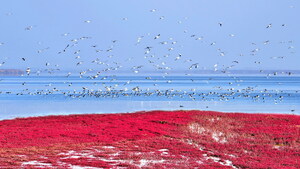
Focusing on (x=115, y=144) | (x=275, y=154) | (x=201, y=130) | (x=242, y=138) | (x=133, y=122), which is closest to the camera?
(x=275, y=154)

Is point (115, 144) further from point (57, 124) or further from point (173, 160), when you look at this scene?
point (57, 124)

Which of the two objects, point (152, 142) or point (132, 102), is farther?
point (132, 102)

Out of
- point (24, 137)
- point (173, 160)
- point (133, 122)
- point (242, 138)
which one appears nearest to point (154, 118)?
point (133, 122)

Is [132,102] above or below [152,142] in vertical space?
below

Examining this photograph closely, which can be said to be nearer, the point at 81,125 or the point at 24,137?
the point at 24,137

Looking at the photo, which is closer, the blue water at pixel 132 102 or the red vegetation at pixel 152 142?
the red vegetation at pixel 152 142

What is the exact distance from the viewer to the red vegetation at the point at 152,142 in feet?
79.5

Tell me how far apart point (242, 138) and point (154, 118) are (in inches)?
431

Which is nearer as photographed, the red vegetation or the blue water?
the red vegetation

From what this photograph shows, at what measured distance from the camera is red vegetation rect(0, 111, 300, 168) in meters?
24.2

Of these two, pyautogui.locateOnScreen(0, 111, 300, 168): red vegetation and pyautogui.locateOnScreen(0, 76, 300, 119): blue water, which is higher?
pyautogui.locateOnScreen(0, 111, 300, 168): red vegetation

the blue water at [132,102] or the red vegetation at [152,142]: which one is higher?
the red vegetation at [152,142]

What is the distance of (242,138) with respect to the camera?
33250 mm

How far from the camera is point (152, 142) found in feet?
101
